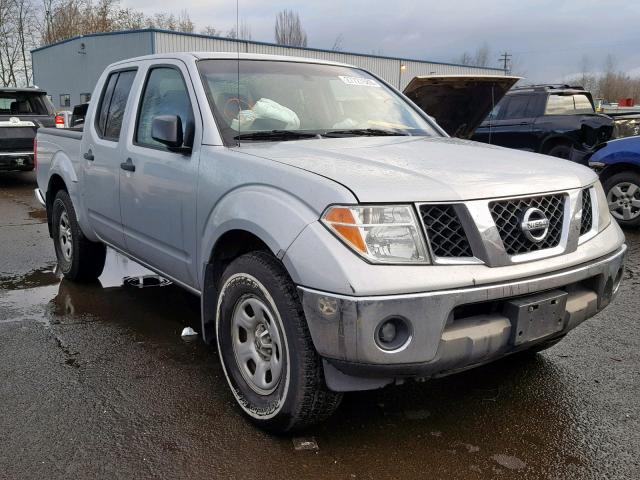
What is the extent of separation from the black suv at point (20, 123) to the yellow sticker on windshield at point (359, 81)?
949 centimetres

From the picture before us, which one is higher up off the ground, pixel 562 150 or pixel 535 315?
pixel 562 150

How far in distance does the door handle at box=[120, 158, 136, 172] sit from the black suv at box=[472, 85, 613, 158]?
327 inches

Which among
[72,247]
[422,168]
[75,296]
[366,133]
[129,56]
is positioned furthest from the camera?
[129,56]

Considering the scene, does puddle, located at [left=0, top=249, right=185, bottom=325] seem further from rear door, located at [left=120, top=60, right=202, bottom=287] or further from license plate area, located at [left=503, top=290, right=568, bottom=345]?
license plate area, located at [left=503, top=290, right=568, bottom=345]

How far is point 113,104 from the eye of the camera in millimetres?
4520

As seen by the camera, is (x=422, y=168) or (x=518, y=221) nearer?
(x=518, y=221)

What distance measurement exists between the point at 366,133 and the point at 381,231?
144cm

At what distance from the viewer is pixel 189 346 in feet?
12.9

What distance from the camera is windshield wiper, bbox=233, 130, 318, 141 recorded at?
3287 millimetres

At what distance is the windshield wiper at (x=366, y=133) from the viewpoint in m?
3.53

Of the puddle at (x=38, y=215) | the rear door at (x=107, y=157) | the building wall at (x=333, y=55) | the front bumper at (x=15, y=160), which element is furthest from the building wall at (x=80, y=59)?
the rear door at (x=107, y=157)

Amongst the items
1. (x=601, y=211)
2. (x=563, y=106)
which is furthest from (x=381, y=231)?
(x=563, y=106)

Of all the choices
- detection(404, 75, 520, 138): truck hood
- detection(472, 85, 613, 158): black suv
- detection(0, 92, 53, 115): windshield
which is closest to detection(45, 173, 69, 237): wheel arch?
detection(404, 75, 520, 138): truck hood

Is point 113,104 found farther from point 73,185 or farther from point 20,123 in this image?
point 20,123
